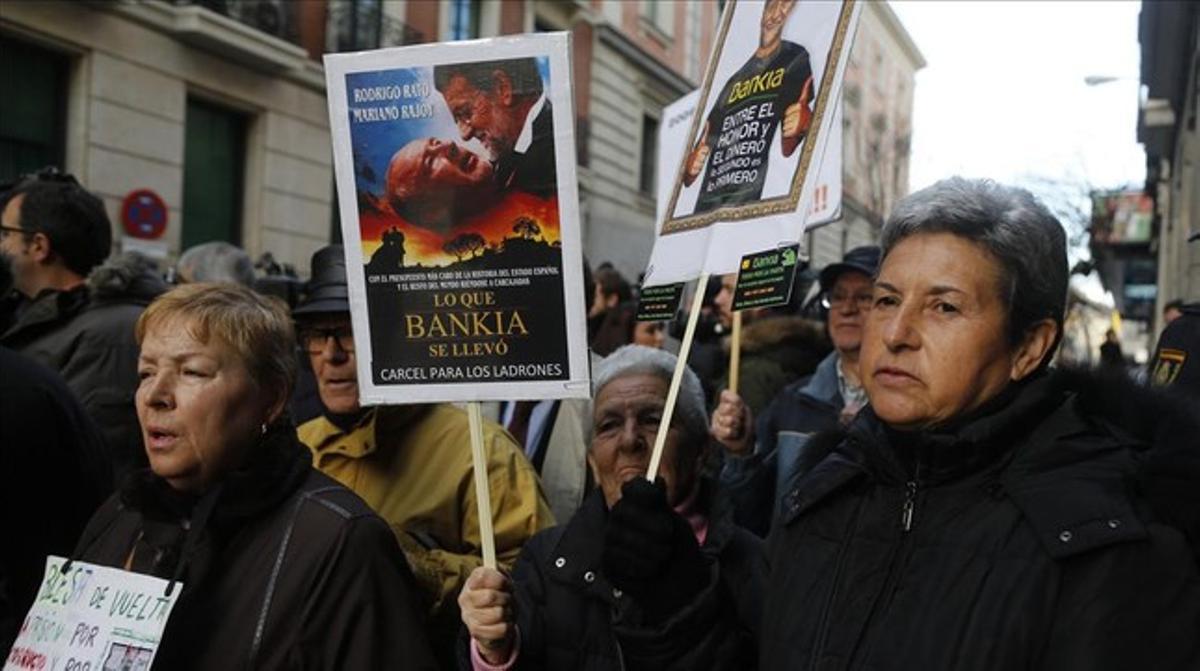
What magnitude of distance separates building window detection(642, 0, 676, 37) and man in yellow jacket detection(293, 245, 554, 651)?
24.6 meters

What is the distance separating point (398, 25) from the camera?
18250mm

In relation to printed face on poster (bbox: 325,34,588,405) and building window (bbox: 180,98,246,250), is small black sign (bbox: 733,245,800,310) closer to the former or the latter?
printed face on poster (bbox: 325,34,588,405)

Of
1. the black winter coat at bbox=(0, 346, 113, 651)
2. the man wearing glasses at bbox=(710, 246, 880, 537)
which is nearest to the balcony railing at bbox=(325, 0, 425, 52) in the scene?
the man wearing glasses at bbox=(710, 246, 880, 537)

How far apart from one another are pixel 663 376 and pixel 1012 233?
1.17 meters

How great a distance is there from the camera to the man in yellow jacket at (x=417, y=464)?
9.55ft

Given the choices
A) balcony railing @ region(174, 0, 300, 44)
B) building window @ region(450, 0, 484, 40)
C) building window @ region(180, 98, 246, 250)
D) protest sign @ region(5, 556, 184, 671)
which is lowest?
protest sign @ region(5, 556, 184, 671)

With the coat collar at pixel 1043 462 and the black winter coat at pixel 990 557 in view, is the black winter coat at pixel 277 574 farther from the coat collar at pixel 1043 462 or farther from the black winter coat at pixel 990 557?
the coat collar at pixel 1043 462

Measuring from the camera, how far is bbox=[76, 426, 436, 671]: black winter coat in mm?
2170

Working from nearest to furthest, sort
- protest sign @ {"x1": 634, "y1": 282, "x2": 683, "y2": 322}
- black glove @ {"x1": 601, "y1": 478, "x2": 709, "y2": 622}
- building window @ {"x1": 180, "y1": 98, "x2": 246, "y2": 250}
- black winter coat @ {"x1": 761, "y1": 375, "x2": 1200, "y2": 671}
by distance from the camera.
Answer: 1. black winter coat @ {"x1": 761, "y1": 375, "x2": 1200, "y2": 671}
2. black glove @ {"x1": 601, "y1": 478, "x2": 709, "y2": 622}
3. protest sign @ {"x1": 634, "y1": 282, "x2": 683, "y2": 322}
4. building window @ {"x1": 180, "y1": 98, "x2": 246, "y2": 250}

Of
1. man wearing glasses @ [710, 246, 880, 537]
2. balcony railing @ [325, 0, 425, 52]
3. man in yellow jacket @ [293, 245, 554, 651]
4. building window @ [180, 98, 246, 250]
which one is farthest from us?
balcony railing @ [325, 0, 425, 52]

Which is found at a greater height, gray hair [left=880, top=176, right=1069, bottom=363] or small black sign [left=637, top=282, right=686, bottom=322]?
gray hair [left=880, top=176, right=1069, bottom=363]

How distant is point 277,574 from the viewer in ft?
7.22

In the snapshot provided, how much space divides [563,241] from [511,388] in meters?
0.30

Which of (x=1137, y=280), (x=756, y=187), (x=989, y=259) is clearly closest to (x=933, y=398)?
(x=989, y=259)
